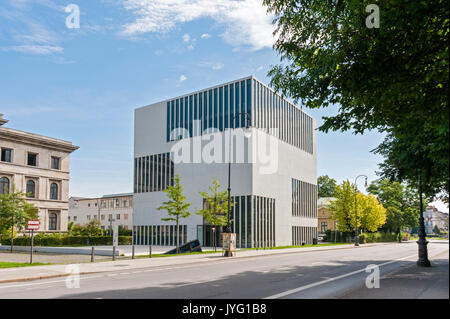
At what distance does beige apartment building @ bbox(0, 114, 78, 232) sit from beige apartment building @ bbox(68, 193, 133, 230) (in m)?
27.5

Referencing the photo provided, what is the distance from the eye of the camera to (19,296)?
11406 millimetres

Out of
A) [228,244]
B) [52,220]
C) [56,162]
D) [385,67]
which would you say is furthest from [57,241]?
[385,67]

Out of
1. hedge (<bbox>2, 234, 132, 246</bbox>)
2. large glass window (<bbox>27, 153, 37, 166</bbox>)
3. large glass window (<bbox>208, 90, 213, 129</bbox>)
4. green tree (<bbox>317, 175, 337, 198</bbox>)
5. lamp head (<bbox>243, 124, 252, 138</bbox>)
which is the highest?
large glass window (<bbox>208, 90, 213, 129</bbox>)

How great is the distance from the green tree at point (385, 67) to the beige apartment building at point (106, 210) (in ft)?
291

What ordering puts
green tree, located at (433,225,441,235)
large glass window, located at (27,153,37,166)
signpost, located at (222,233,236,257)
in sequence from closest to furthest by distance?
green tree, located at (433,225,441,235) < signpost, located at (222,233,236,257) < large glass window, located at (27,153,37,166)

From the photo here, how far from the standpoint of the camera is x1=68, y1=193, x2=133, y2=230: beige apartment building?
98.2 meters

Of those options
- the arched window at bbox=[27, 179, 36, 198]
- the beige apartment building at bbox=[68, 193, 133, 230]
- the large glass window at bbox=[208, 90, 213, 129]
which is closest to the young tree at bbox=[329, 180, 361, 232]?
the large glass window at bbox=[208, 90, 213, 129]

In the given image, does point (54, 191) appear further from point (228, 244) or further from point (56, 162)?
point (228, 244)

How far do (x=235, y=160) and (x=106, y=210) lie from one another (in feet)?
216

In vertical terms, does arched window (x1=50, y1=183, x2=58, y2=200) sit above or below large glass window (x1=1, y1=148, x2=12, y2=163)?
below

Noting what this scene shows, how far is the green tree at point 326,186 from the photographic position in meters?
117

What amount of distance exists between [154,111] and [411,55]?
52.6 meters

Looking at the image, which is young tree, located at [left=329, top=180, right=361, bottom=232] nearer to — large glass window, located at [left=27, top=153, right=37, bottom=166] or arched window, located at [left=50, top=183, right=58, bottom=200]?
arched window, located at [left=50, top=183, right=58, bottom=200]

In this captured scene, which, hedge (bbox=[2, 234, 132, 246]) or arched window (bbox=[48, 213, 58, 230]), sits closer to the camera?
hedge (bbox=[2, 234, 132, 246])
